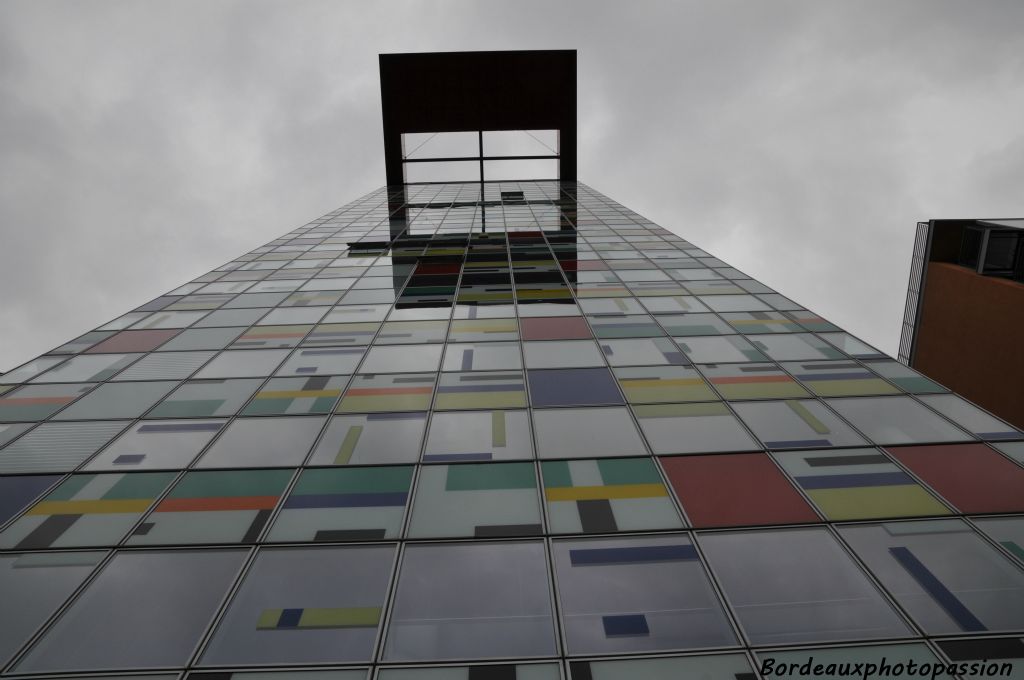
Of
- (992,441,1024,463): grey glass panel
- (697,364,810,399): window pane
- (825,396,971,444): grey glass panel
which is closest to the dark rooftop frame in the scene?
(697,364,810,399): window pane

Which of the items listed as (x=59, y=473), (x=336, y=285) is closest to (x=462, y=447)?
(x=59, y=473)

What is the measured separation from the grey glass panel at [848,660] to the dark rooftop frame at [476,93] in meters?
37.8

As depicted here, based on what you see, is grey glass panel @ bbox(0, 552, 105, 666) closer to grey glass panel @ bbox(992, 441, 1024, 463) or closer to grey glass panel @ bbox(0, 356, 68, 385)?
grey glass panel @ bbox(0, 356, 68, 385)

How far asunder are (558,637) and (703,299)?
41.6 ft

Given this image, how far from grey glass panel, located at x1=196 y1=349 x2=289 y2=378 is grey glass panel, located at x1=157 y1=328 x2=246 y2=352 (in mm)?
828

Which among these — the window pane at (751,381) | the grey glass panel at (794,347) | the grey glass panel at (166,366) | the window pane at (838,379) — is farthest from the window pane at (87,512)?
the grey glass panel at (794,347)

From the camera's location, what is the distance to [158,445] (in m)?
9.98

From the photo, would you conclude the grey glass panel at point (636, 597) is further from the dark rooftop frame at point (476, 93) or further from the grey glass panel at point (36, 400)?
the dark rooftop frame at point (476, 93)

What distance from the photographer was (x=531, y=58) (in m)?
38.8

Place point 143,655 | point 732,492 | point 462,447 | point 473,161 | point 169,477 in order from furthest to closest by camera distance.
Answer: point 473,161 → point 462,447 → point 169,477 → point 732,492 → point 143,655

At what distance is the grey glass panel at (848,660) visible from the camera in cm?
581

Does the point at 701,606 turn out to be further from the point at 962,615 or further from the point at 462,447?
the point at 462,447

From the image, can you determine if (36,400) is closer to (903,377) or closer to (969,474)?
(969,474)

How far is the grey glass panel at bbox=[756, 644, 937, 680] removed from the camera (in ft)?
19.1
